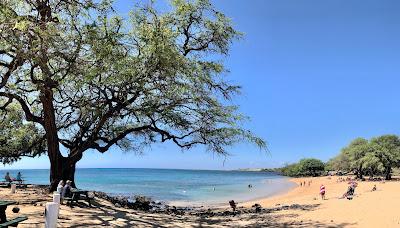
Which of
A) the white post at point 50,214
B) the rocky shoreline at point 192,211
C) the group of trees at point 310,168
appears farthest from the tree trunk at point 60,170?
the group of trees at point 310,168

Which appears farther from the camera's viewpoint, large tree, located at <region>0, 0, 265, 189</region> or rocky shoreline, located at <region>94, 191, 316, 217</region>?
rocky shoreline, located at <region>94, 191, 316, 217</region>

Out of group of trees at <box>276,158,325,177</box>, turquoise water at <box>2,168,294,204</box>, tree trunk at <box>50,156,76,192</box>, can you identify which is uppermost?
group of trees at <box>276,158,325,177</box>

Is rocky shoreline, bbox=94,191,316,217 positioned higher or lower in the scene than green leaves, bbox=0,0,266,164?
lower

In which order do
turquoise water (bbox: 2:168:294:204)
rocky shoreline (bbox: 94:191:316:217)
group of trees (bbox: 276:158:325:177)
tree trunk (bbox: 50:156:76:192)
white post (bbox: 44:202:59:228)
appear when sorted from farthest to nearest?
group of trees (bbox: 276:158:325:177) < turquoise water (bbox: 2:168:294:204) < rocky shoreline (bbox: 94:191:316:217) < tree trunk (bbox: 50:156:76:192) < white post (bbox: 44:202:59:228)

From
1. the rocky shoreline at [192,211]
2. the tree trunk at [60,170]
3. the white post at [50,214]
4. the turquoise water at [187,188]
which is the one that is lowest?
the turquoise water at [187,188]

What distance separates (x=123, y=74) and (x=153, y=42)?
5.16ft

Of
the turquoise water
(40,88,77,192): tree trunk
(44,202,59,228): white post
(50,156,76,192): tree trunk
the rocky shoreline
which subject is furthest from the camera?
the turquoise water

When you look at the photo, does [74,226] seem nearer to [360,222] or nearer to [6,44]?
[6,44]

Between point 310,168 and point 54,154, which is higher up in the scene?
point 310,168

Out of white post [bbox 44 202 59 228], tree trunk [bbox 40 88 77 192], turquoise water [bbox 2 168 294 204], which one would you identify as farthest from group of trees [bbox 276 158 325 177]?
white post [bbox 44 202 59 228]

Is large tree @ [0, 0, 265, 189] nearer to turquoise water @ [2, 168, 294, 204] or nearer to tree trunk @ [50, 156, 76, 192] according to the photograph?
tree trunk @ [50, 156, 76, 192]

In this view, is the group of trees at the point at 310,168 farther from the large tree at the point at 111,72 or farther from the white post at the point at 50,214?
the white post at the point at 50,214

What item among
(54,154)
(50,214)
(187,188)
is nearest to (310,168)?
(187,188)

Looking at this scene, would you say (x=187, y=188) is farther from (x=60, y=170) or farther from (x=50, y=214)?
(x=50, y=214)
